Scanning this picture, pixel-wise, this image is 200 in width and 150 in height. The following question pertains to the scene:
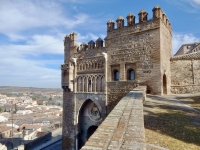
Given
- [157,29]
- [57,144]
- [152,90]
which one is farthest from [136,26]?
[57,144]

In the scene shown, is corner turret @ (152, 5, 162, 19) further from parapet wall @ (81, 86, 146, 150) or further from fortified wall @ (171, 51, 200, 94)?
parapet wall @ (81, 86, 146, 150)

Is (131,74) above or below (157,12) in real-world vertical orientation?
below

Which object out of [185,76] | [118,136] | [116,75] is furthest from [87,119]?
[118,136]

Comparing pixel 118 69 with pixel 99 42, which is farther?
pixel 99 42

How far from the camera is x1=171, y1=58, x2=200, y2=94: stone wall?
11289 mm

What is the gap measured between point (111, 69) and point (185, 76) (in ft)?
16.5

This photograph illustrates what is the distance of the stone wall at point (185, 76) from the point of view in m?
11.3

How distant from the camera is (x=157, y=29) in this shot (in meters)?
10.1

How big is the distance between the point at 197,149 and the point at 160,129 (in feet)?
2.73

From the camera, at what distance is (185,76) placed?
11625 millimetres

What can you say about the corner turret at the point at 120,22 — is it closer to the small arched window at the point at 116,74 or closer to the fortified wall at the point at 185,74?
the small arched window at the point at 116,74

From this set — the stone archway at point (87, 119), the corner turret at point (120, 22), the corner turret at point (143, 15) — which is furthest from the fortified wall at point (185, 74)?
the stone archway at point (87, 119)

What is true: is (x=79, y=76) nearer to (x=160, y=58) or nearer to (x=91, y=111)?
(x=91, y=111)

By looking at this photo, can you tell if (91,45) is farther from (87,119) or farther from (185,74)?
(185,74)
